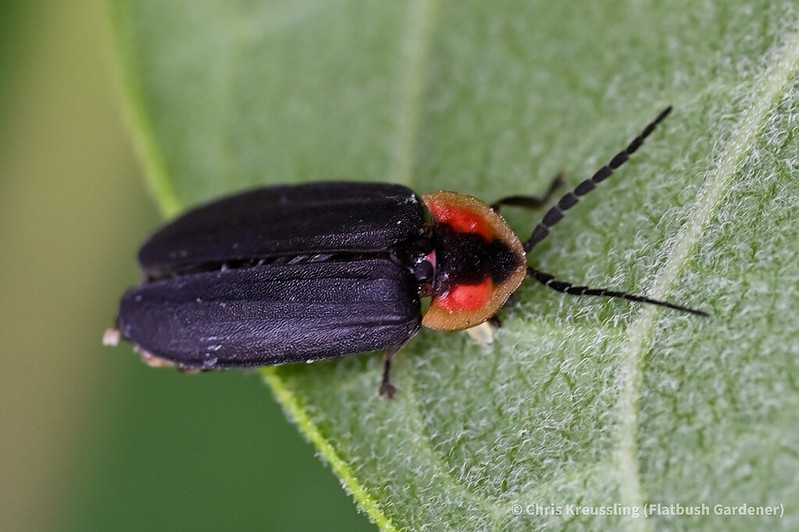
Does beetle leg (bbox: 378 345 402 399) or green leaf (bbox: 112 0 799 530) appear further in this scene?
beetle leg (bbox: 378 345 402 399)

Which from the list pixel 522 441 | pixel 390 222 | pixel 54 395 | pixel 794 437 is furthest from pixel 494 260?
pixel 54 395

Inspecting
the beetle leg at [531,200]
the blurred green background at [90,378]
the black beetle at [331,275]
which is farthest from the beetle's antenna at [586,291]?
the blurred green background at [90,378]

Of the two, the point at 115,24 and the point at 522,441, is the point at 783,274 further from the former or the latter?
the point at 115,24

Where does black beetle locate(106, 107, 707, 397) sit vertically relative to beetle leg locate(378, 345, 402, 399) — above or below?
→ above

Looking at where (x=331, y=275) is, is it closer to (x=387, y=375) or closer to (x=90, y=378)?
(x=387, y=375)

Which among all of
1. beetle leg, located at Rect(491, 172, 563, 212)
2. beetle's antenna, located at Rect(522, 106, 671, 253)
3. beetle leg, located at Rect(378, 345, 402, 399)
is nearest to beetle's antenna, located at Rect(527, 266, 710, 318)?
beetle's antenna, located at Rect(522, 106, 671, 253)

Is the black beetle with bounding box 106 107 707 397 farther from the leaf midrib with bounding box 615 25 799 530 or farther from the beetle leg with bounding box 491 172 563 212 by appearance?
the leaf midrib with bounding box 615 25 799 530

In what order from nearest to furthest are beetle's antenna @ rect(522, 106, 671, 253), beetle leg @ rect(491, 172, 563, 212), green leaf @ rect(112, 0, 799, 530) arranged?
green leaf @ rect(112, 0, 799, 530)
beetle's antenna @ rect(522, 106, 671, 253)
beetle leg @ rect(491, 172, 563, 212)

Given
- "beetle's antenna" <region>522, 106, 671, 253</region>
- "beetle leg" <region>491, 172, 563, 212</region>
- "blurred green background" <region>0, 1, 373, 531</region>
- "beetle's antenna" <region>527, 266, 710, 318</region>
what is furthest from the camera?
"blurred green background" <region>0, 1, 373, 531</region>
